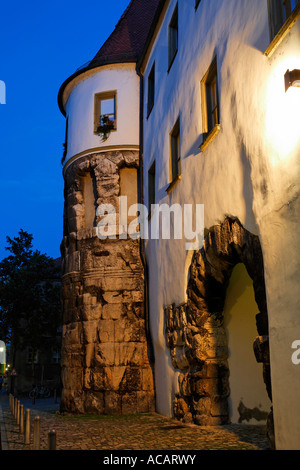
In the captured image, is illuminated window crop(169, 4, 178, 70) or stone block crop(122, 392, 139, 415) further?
stone block crop(122, 392, 139, 415)

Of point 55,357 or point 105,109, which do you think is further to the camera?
point 55,357

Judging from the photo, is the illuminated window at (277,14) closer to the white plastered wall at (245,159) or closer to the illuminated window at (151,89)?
the white plastered wall at (245,159)

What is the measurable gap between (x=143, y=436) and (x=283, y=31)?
6266mm

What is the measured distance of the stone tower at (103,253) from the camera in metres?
13.1

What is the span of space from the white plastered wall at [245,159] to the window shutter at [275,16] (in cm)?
13

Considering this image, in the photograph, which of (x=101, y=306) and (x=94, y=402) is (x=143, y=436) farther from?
(x=101, y=306)

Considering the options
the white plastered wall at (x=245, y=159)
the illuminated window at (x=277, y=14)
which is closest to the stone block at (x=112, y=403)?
the white plastered wall at (x=245, y=159)

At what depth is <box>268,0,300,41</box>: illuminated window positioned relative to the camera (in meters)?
6.46

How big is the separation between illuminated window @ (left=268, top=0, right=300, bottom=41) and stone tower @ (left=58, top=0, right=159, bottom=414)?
8.25m

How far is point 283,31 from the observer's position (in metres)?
6.12

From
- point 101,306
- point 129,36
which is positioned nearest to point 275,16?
point 101,306

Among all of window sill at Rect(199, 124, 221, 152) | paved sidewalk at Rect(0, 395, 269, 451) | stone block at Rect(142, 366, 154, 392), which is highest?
window sill at Rect(199, 124, 221, 152)

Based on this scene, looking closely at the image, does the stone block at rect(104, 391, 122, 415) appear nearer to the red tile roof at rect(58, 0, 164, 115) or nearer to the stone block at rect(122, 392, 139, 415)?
the stone block at rect(122, 392, 139, 415)

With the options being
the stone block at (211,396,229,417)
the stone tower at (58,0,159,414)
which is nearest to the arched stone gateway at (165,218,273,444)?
the stone block at (211,396,229,417)
